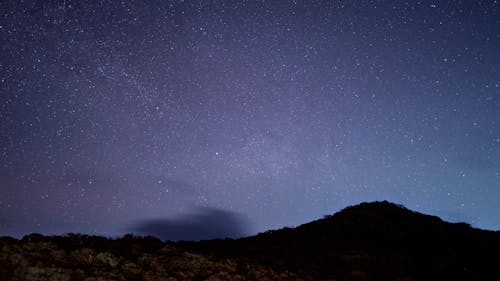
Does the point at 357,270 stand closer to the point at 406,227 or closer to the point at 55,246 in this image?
the point at 55,246


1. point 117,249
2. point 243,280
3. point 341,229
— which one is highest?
point 341,229

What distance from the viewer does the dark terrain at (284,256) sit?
11.4 meters

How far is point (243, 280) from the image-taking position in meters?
13.0

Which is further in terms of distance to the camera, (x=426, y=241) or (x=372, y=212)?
(x=372, y=212)

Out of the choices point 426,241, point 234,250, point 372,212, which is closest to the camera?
point 234,250

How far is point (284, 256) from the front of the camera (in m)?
17.1

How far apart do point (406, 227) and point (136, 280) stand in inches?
912

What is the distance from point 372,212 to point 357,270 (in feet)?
61.7

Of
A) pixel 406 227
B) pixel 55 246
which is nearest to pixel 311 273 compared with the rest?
pixel 55 246

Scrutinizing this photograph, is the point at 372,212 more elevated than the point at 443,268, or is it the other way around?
the point at 372,212

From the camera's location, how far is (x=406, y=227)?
96.8ft

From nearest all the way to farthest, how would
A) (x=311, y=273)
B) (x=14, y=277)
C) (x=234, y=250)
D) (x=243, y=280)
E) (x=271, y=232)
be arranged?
(x=14, y=277), (x=243, y=280), (x=311, y=273), (x=234, y=250), (x=271, y=232)

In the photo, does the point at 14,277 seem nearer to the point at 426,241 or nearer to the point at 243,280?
the point at 243,280

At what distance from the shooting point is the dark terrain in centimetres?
1141
